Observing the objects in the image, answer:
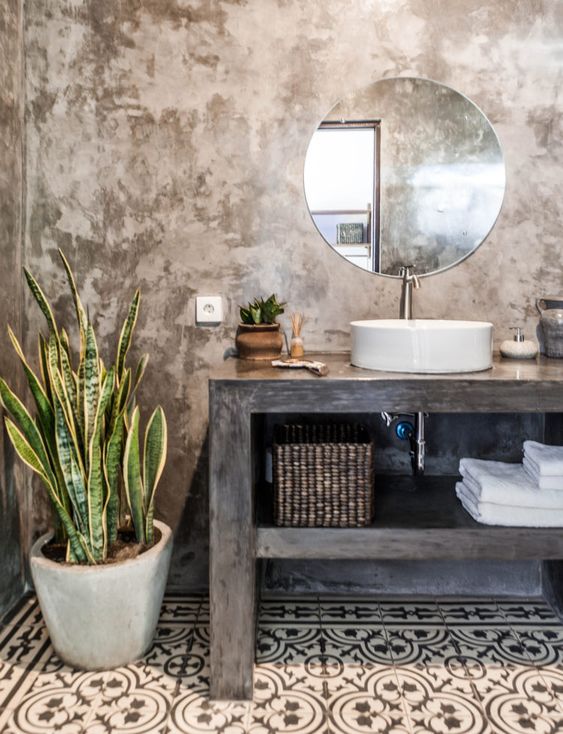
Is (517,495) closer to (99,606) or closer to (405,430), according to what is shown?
(405,430)

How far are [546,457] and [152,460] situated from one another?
118 cm

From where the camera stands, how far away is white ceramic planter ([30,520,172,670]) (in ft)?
5.90

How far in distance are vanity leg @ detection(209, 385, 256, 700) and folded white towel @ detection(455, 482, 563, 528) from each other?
2.16 ft

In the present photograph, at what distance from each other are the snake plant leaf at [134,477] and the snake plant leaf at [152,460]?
0.02 metres

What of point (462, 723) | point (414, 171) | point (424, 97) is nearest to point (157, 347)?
point (414, 171)

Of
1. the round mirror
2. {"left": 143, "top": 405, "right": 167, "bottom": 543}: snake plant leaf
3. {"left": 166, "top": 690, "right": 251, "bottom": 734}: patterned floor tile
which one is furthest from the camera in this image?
the round mirror

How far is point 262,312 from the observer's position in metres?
2.11

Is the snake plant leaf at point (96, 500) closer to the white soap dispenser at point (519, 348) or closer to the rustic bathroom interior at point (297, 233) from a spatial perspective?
the rustic bathroom interior at point (297, 233)

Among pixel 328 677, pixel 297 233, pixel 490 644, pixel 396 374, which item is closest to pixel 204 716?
pixel 328 677

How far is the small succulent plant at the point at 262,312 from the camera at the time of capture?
6.87 feet

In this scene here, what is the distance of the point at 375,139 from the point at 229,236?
0.60 metres

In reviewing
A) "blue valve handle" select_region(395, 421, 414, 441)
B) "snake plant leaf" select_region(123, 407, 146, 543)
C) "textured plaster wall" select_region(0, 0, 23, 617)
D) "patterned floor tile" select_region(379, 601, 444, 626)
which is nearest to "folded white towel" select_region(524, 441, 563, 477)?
"blue valve handle" select_region(395, 421, 414, 441)

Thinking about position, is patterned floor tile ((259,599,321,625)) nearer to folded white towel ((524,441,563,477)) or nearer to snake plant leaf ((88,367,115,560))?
snake plant leaf ((88,367,115,560))

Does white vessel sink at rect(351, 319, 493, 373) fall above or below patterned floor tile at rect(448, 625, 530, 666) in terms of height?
above
